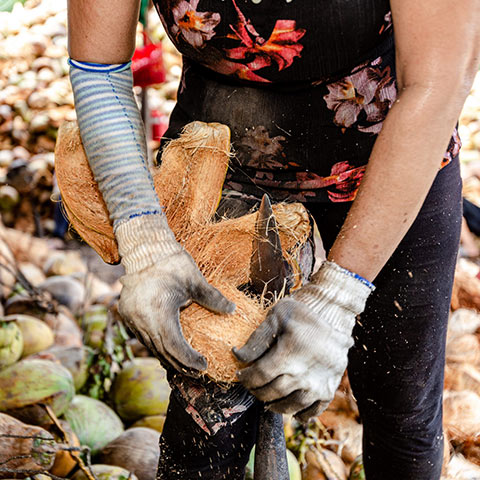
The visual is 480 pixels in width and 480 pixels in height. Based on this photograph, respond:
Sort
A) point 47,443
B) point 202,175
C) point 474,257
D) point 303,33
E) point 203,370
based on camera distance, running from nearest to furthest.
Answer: point 203,370 → point 303,33 → point 202,175 → point 47,443 → point 474,257

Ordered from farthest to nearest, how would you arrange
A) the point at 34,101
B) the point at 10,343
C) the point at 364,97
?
1. the point at 34,101
2. the point at 10,343
3. the point at 364,97

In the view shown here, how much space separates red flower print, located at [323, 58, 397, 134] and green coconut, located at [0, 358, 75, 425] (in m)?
1.14

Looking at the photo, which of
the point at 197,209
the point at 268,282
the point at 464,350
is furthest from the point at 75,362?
the point at 464,350

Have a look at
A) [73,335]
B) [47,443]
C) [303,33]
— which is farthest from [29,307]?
[303,33]

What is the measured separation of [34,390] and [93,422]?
0.79 ft

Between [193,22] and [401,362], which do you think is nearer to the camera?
[193,22]

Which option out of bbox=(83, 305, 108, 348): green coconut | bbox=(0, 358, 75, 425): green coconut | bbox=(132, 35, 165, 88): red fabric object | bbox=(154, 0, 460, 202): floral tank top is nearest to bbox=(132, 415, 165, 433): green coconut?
bbox=(0, 358, 75, 425): green coconut

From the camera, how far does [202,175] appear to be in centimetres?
118

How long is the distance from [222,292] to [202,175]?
0.25 metres

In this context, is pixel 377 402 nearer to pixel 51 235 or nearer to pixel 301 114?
pixel 301 114

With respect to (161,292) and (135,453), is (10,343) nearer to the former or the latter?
(135,453)

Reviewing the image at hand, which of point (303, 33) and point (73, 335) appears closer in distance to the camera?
point (303, 33)

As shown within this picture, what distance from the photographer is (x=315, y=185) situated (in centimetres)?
125

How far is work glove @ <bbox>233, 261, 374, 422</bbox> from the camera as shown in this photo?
91cm
